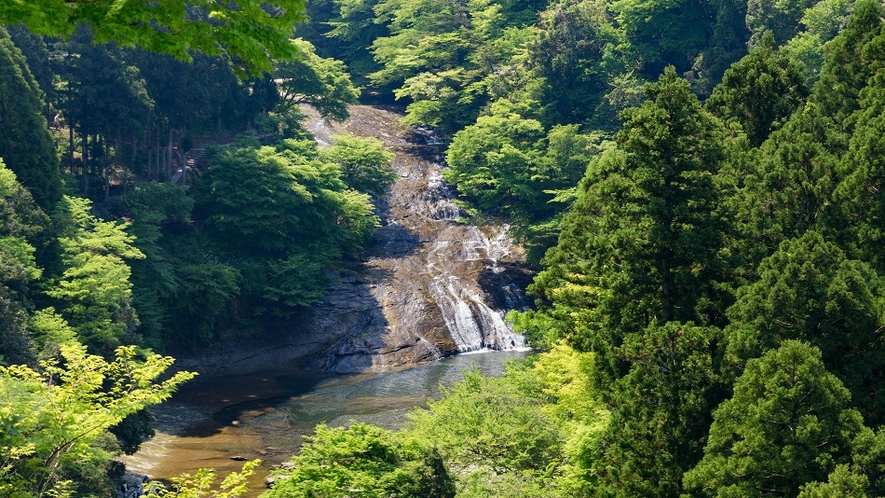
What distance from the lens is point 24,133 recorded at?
33.2 meters

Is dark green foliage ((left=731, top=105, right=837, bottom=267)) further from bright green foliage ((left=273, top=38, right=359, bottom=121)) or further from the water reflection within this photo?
bright green foliage ((left=273, top=38, right=359, bottom=121))

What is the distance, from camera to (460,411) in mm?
21062

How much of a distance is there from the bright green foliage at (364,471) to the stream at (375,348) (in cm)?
990

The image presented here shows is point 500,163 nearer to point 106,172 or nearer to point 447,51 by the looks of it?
point 447,51

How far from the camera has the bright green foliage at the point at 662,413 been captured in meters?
17.2

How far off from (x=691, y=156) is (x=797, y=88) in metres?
6.12

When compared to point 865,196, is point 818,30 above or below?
above

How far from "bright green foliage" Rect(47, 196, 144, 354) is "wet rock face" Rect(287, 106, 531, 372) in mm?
10544

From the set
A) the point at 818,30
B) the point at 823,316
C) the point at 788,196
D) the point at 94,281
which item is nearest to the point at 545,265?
the point at 788,196

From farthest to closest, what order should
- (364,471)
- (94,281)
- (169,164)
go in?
(169,164) → (94,281) → (364,471)

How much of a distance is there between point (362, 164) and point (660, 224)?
3316cm

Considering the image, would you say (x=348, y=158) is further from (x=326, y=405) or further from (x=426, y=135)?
(x=326, y=405)

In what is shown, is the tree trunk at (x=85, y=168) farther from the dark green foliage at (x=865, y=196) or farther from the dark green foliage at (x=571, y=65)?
the dark green foliage at (x=865, y=196)

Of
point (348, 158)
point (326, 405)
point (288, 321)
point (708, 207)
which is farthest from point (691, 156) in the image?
point (348, 158)
